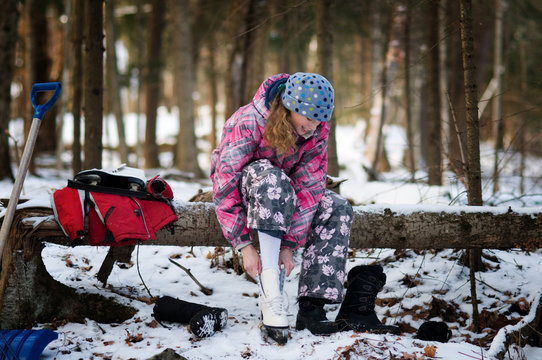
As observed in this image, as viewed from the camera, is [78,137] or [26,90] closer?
[78,137]

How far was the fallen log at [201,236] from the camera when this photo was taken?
2.53 meters

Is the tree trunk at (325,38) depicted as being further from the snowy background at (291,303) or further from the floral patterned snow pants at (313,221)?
the floral patterned snow pants at (313,221)

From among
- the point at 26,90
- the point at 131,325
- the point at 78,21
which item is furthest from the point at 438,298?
the point at 26,90

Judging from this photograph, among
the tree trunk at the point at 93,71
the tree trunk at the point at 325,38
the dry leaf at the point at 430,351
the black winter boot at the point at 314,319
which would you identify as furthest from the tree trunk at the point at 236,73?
the dry leaf at the point at 430,351

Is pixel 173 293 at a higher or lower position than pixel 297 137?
lower

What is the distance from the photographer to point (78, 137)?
5590 millimetres

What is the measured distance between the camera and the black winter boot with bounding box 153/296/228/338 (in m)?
2.49

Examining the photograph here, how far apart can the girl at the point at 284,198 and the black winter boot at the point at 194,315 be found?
27 centimetres

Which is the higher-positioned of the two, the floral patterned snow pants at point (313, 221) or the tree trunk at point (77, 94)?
the tree trunk at point (77, 94)

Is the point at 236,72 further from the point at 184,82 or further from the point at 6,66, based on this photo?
the point at 6,66

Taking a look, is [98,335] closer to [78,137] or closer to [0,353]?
[0,353]

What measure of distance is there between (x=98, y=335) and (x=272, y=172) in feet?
4.54

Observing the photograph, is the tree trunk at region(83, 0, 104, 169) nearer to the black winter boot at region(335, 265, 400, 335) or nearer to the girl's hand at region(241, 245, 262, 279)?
the girl's hand at region(241, 245, 262, 279)

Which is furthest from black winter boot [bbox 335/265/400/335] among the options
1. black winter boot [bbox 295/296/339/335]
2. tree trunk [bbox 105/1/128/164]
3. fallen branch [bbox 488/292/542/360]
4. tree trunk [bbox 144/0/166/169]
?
tree trunk [bbox 144/0/166/169]
